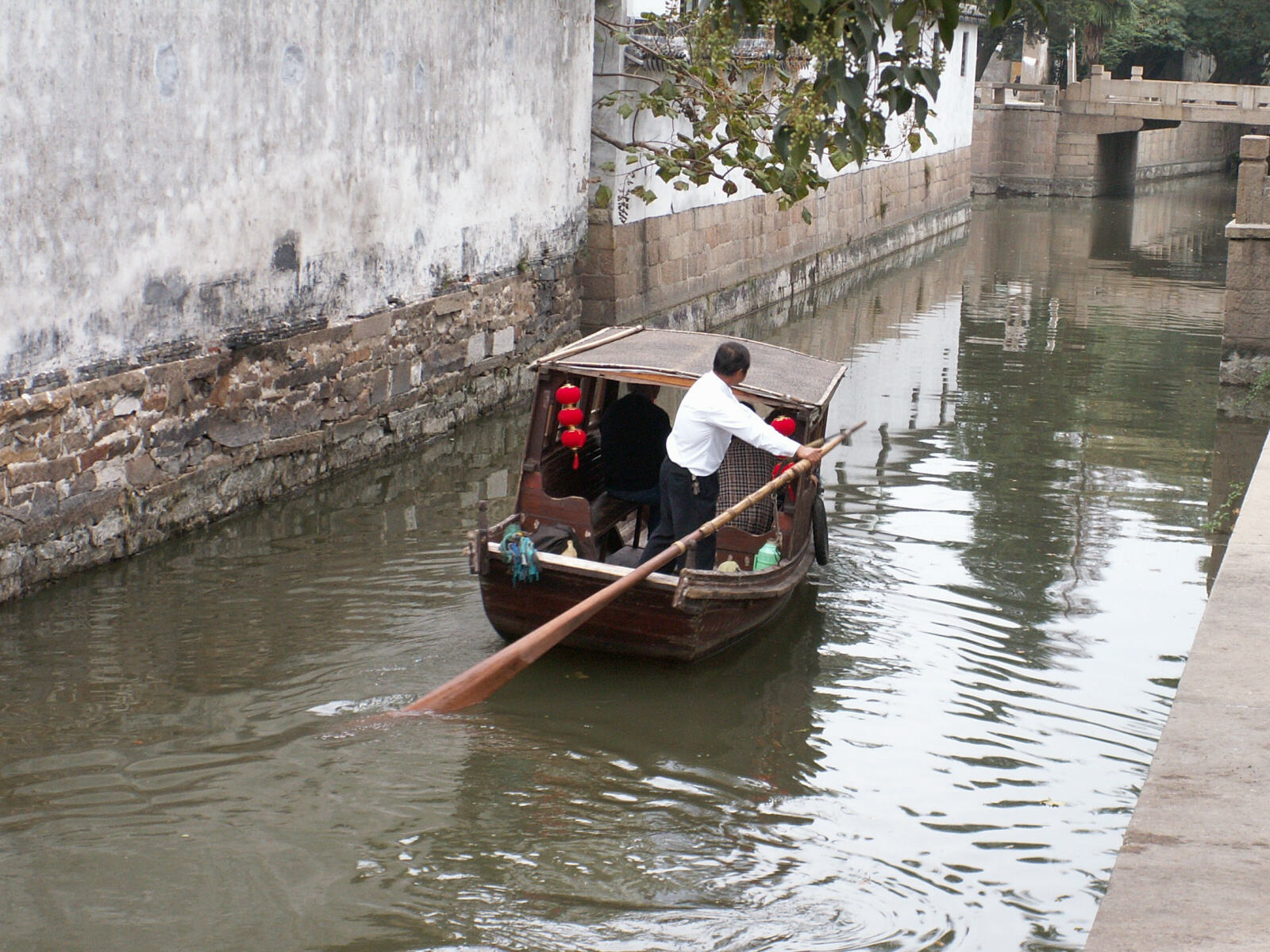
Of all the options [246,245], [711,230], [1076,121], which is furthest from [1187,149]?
[246,245]

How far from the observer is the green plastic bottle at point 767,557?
770 centimetres

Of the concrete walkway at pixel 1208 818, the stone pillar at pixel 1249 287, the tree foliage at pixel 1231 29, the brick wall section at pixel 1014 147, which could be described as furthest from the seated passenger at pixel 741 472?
the tree foliage at pixel 1231 29

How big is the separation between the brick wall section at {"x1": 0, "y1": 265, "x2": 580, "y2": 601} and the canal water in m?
0.24

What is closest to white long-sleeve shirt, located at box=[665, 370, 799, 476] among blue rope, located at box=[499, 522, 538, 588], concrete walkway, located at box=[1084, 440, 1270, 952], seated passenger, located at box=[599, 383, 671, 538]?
seated passenger, located at box=[599, 383, 671, 538]

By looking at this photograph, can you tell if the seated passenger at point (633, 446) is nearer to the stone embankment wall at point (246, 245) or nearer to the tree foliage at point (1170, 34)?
the stone embankment wall at point (246, 245)

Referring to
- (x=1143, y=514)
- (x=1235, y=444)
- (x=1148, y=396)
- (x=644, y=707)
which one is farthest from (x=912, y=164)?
(x=644, y=707)

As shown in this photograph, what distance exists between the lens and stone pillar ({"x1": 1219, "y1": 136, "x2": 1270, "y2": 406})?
41.7ft

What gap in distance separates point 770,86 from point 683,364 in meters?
12.9

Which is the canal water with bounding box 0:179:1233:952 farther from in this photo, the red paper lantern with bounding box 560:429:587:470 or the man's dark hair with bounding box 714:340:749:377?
the man's dark hair with bounding box 714:340:749:377

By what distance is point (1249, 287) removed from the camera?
13.1m

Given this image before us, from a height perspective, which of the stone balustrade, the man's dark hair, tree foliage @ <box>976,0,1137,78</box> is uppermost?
tree foliage @ <box>976,0,1137,78</box>

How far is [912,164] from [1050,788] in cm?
2339

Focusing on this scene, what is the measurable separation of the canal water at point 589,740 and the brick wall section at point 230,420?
0.24 metres

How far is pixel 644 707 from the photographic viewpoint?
22.8ft
